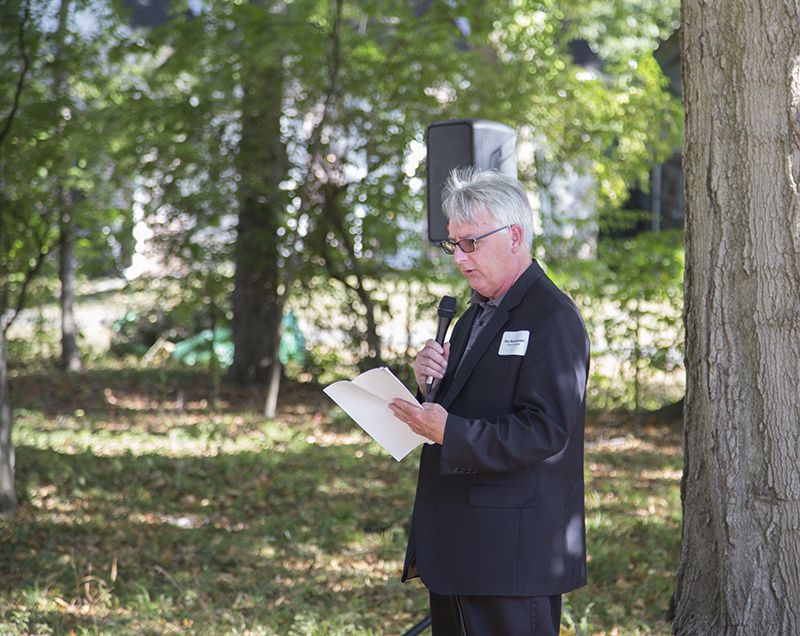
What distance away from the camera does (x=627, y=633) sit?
11.6 ft

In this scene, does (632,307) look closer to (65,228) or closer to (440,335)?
(440,335)

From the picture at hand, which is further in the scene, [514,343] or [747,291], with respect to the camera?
[747,291]

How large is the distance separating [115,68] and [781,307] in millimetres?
9662

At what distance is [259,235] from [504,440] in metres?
7.05

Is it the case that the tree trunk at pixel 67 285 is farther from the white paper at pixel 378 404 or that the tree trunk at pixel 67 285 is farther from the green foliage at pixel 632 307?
the white paper at pixel 378 404

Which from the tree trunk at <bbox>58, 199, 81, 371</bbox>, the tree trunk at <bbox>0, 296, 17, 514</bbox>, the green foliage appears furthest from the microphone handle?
the tree trunk at <bbox>58, 199, 81, 371</bbox>

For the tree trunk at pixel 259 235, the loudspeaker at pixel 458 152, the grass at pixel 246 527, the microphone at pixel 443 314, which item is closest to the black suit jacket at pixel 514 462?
the microphone at pixel 443 314

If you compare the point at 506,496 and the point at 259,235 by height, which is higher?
the point at 259,235

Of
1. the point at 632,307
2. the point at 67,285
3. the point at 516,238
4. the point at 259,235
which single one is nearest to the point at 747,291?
the point at 516,238

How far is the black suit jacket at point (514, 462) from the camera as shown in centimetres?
206

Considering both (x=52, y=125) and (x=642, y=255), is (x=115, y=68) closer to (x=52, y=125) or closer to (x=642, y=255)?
(x=52, y=125)

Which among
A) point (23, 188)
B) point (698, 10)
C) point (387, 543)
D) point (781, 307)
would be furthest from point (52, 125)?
point (781, 307)

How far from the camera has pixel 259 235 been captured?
28.5 ft

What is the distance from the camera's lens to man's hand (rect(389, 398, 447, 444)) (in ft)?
6.88
